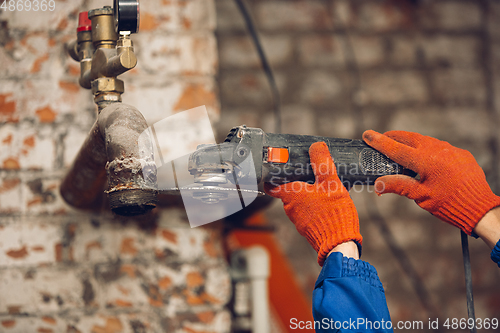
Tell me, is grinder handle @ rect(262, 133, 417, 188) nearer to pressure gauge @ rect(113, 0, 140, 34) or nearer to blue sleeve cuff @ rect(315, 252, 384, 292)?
blue sleeve cuff @ rect(315, 252, 384, 292)

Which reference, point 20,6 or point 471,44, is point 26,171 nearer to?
point 20,6

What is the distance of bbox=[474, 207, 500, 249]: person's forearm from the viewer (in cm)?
58

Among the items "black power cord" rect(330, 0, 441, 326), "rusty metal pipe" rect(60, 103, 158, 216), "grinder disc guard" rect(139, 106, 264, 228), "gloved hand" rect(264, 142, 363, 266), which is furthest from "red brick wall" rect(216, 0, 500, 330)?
"rusty metal pipe" rect(60, 103, 158, 216)

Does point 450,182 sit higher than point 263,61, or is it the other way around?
point 263,61

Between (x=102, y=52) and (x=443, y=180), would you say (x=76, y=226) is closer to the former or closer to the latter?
(x=102, y=52)

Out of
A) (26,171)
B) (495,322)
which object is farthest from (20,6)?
(495,322)

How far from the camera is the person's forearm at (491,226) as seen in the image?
58 centimetres

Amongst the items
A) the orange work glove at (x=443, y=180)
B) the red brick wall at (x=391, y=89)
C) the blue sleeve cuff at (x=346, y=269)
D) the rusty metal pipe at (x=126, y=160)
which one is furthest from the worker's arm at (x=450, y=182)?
the red brick wall at (x=391, y=89)

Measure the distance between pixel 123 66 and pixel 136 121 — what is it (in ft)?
0.23

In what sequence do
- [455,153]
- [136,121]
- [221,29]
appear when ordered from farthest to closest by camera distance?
[221,29], [455,153], [136,121]

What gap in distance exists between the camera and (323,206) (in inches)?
22.2

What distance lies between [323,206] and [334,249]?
0.20 feet

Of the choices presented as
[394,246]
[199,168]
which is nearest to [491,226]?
[199,168]

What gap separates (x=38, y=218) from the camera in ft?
2.54
